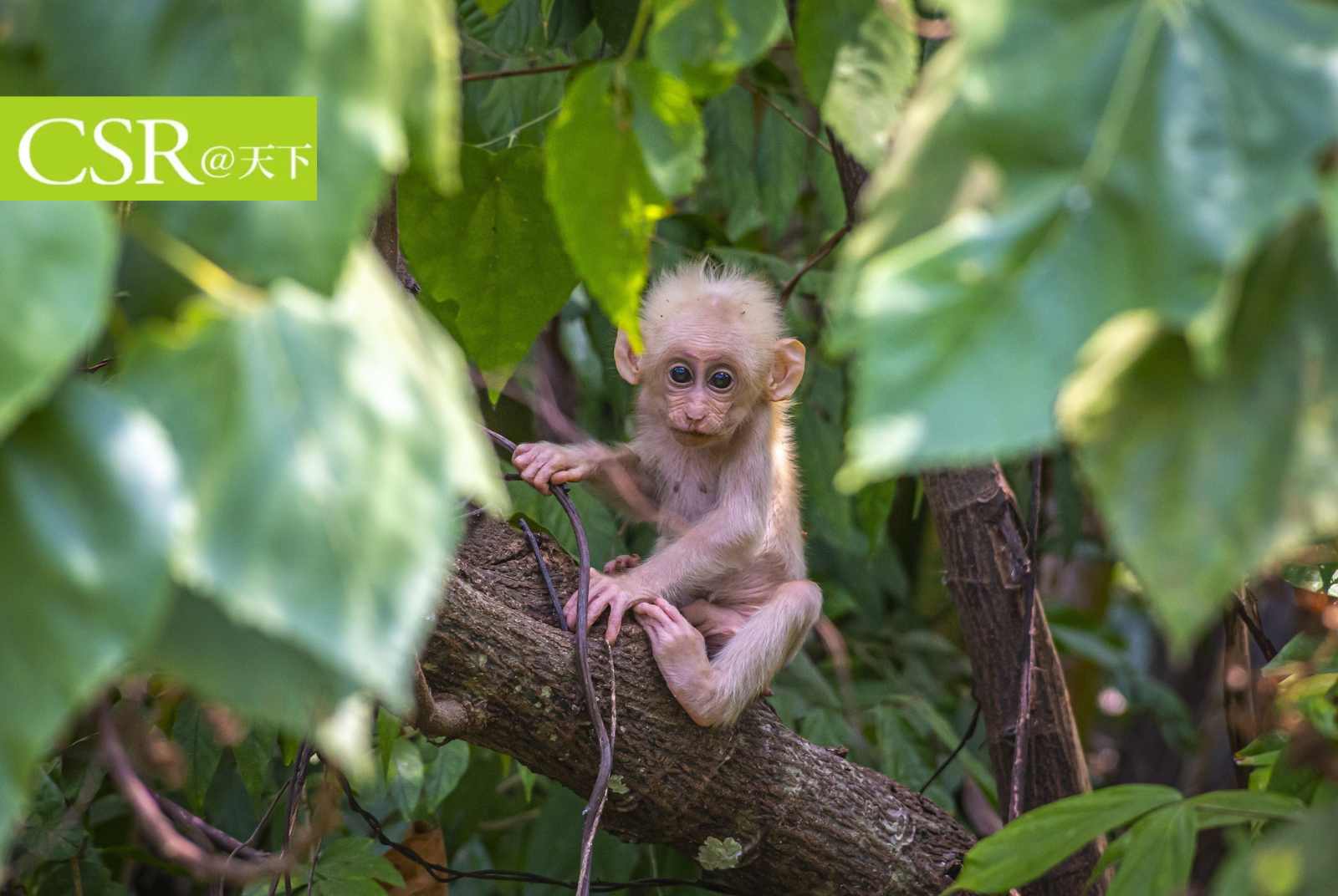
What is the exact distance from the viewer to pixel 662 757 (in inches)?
82.4

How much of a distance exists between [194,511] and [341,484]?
0.08 m

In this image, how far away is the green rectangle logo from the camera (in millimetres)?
791

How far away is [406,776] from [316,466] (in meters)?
2.09

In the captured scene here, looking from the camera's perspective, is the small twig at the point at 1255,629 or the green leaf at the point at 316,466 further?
the small twig at the point at 1255,629

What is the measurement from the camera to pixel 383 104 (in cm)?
76

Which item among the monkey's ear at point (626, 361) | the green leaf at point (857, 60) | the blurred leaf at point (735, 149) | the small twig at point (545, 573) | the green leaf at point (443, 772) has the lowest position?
the green leaf at point (443, 772)

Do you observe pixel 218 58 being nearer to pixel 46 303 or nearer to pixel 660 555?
pixel 46 303

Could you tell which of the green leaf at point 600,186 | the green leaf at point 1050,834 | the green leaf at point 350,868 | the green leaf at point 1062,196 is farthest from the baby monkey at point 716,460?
the green leaf at point 1062,196

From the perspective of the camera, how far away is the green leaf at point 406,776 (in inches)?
104

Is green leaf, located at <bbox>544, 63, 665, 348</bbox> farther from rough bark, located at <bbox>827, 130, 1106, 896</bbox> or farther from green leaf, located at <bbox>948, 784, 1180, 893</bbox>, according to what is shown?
rough bark, located at <bbox>827, 130, 1106, 896</bbox>

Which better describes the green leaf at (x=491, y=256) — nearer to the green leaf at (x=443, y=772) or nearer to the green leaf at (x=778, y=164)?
the green leaf at (x=443, y=772)

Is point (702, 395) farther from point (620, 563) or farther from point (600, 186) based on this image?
point (600, 186)

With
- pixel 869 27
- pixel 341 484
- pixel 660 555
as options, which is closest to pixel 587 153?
pixel 869 27

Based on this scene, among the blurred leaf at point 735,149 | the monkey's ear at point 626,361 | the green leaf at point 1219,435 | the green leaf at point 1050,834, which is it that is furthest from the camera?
the blurred leaf at point 735,149
